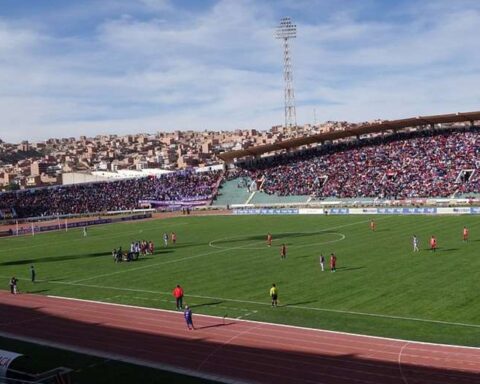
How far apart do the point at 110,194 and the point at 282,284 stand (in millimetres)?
70415

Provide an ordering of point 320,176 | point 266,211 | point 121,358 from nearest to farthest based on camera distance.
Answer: point 121,358 < point 266,211 < point 320,176

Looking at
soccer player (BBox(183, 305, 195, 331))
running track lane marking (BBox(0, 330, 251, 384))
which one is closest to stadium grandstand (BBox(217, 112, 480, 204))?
soccer player (BBox(183, 305, 195, 331))

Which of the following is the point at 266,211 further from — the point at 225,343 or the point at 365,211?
the point at 225,343

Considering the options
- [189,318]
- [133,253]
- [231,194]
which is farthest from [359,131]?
[189,318]

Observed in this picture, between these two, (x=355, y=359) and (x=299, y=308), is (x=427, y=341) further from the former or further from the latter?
(x=299, y=308)

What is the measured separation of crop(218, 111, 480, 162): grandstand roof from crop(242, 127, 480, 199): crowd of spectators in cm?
177

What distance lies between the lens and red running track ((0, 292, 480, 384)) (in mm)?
18391

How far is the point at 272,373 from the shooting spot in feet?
62.1

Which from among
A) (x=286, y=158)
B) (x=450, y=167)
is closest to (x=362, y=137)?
(x=286, y=158)

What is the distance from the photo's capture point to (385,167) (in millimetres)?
81000

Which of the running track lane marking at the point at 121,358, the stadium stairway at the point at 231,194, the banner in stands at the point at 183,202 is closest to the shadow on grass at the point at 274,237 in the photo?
the running track lane marking at the point at 121,358

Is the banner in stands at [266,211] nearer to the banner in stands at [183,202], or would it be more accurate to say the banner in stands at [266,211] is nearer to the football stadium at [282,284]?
the football stadium at [282,284]

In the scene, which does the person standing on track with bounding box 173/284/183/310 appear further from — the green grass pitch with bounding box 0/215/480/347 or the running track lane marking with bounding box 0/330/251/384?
the running track lane marking with bounding box 0/330/251/384

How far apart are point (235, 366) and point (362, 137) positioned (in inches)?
3037
